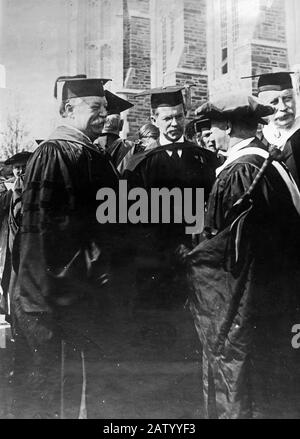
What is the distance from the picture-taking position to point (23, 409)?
4.37m

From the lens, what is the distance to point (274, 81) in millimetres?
4645

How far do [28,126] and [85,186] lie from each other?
733mm

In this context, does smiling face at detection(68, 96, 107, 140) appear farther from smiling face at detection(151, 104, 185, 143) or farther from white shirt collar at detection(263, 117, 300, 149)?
white shirt collar at detection(263, 117, 300, 149)

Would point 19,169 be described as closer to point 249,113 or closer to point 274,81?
point 249,113

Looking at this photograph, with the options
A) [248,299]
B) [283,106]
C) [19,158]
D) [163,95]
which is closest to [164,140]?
[163,95]

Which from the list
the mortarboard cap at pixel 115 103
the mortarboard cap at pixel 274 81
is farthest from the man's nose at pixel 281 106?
the mortarboard cap at pixel 115 103

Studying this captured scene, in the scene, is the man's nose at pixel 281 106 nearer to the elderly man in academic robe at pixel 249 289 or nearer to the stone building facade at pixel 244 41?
the stone building facade at pixel 244 41

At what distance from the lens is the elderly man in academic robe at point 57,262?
4.36 meters

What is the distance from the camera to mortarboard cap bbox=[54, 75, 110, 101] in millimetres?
4582

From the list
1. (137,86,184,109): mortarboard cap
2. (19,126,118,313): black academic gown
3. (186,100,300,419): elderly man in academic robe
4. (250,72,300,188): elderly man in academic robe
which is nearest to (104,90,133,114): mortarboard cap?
(137,86,184,109): mortarboard cap

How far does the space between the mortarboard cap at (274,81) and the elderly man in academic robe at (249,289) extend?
0.56 meters

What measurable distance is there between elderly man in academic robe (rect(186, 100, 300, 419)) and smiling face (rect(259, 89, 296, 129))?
42 cm

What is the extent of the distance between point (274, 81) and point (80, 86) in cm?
164

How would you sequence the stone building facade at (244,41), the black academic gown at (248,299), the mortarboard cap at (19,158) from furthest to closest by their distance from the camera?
1. the stone building facade at (244,41)
2. the mortarboard cap at (19,158)
3. the black academic gown at (248,299)
